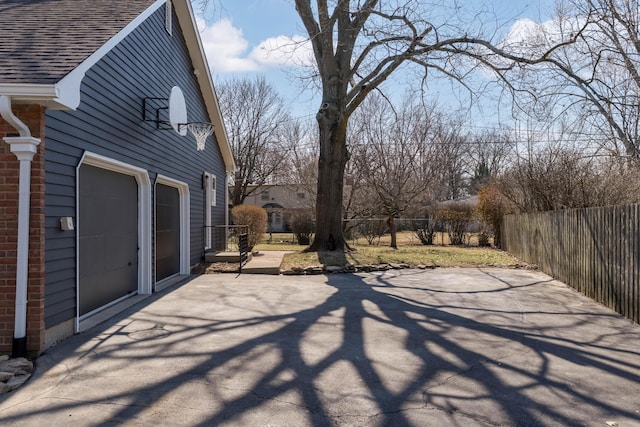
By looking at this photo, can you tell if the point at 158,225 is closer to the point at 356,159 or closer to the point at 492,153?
the point at 356,159

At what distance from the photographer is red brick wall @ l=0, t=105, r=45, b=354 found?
173 inches

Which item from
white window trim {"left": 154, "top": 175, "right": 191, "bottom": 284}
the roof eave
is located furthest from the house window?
the roof eave

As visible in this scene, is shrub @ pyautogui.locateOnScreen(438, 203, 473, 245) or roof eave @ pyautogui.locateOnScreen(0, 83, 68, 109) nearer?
roof eave @ pyautogui.locateOnScreen(0, 83, 68, 109)

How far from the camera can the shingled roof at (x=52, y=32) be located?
14.6ft

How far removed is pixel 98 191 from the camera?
6.05 m

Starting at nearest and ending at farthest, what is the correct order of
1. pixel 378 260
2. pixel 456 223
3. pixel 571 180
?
pixel 571 180 < pixel 378 260 < pixel 456 223

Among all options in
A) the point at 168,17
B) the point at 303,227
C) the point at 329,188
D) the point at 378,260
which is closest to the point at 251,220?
the point at 329,188

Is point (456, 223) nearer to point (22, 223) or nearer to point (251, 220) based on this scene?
point (251, 220)

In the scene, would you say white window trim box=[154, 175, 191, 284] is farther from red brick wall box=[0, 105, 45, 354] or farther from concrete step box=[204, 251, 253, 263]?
red brick wall box=[0, 105, 45, 354]

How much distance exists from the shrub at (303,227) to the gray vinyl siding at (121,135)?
994 centimetres

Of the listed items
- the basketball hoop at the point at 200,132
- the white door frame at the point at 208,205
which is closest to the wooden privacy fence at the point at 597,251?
the basketball hoop at the point at 200,132

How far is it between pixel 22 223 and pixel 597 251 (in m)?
8.14

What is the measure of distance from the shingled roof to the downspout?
561mm

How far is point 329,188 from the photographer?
13.0 m
